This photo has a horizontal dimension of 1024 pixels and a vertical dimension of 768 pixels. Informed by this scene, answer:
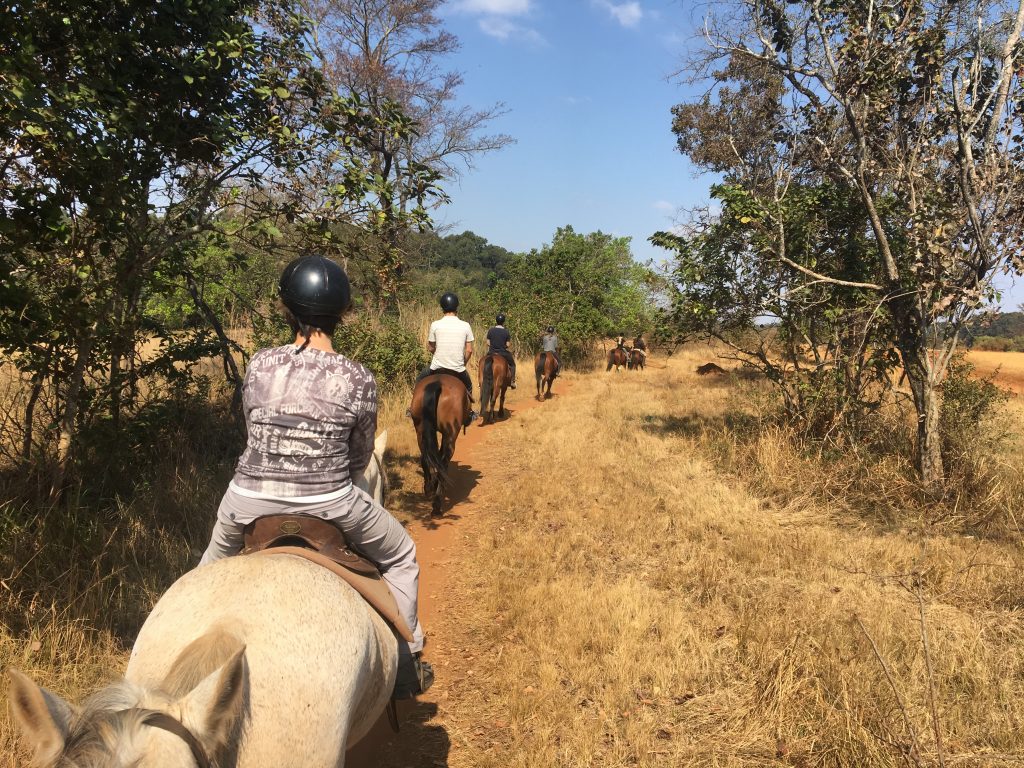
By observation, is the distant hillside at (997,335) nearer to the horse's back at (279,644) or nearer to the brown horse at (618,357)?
the horse's back at (279,644)

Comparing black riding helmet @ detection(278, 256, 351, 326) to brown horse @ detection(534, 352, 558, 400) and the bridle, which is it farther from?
brown horse @ detection(534, 352, 558, 400)

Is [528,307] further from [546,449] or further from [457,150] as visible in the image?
[546,449]

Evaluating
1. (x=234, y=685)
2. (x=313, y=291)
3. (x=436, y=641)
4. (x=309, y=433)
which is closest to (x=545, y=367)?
(x=436, y=641)

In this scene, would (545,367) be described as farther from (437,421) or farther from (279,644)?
(279,644)

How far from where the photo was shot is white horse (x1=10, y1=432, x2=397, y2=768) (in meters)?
1.19

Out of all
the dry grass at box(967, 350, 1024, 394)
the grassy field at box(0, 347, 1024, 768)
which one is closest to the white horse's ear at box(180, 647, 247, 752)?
the grassy field at box(0, 347, 1024, 768)

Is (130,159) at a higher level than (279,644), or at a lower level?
higher

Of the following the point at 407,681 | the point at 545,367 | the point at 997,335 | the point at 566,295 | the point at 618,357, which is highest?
the point at 997,335

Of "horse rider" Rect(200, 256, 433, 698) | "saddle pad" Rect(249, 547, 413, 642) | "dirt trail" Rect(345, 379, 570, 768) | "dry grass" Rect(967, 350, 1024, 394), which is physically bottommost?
"dirt trail" Rect(345, 379, 570, 768)

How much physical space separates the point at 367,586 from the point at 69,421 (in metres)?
3.58

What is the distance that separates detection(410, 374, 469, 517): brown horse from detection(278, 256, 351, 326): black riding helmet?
417cm

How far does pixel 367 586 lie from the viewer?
2.22 metres

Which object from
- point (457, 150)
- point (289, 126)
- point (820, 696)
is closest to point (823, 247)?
point (820, 696)

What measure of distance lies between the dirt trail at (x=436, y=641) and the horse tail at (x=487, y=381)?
2.42m
